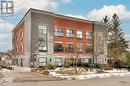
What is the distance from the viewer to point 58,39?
55.4 meters

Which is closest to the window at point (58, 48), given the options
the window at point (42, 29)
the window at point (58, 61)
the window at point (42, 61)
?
the window at point (58, 61)

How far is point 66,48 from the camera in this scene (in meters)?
57.1

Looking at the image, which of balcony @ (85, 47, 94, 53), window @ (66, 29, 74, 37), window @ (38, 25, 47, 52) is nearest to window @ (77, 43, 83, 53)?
balcony @ (85, 47, 94, 53)

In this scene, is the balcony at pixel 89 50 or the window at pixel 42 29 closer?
the window at pixel 42 29

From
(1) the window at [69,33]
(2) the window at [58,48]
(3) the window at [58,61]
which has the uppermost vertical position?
(1) the window at [69,33]

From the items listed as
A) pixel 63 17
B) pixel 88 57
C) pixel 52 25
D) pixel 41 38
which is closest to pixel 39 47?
pixel 41 38

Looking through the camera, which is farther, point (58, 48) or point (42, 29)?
point (58, 48)

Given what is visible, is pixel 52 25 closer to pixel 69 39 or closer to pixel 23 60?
pixel 69 39

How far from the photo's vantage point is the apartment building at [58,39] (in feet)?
168

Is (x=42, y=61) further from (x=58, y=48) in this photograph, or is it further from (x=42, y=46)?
(x=58, y=48)

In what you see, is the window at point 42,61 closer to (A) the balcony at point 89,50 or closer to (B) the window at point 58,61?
(B) the window at point 58,61

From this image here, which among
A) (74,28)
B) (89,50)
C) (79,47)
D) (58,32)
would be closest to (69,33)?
(74,28)

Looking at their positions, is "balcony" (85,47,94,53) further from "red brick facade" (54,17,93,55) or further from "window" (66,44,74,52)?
"window" (66,44,74,52)

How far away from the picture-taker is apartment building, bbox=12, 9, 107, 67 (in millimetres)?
51125
